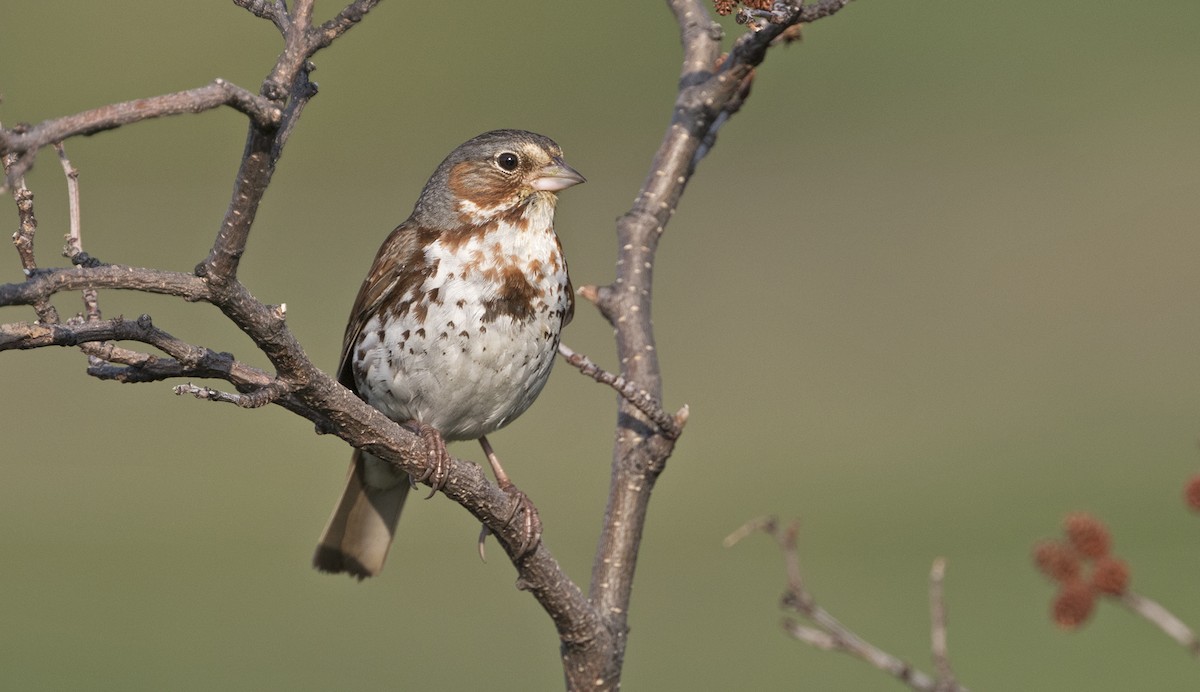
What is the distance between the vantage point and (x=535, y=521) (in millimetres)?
4293

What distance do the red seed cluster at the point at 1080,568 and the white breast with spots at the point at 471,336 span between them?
194cm

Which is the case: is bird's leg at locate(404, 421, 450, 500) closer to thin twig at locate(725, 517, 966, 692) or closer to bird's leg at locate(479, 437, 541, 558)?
bird's leg at locate(479, 437, 541, 558)

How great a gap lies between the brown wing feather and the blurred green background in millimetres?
6092

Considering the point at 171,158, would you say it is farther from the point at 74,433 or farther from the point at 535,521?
the point at 535,521

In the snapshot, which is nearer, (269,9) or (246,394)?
(269,9)

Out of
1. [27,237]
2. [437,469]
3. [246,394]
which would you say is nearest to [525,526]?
[437,469]

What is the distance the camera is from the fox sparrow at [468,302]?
15.9 feet

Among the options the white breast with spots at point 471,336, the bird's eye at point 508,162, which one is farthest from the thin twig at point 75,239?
the bird's eye at point 508,162

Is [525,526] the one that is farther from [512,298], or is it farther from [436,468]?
[512,298]

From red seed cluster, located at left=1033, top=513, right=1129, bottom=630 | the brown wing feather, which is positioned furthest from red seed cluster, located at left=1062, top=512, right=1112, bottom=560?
the brown wing feather

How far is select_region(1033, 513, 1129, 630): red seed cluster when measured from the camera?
10.6ft

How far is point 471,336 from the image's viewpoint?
4.81 m

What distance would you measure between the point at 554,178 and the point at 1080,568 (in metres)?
2.41

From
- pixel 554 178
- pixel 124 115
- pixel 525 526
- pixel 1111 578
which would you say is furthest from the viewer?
pixel 554 178
